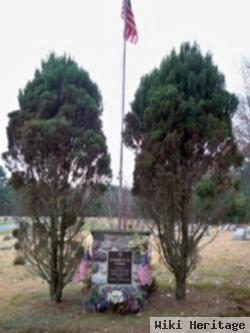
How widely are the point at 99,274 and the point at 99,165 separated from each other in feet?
5.58

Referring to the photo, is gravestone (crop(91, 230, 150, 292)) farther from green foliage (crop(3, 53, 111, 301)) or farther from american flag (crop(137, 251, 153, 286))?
green foliage (crop(3, 53, 111, 301))

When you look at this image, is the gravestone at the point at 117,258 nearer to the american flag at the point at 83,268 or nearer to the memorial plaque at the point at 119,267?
the memorial plaque at the point at 119,267

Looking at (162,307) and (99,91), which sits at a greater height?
(99,91)

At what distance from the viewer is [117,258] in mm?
6250

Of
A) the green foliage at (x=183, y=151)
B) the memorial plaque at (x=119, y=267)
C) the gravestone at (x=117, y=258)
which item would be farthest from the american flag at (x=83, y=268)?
the green foliage at (x=183, y=151)

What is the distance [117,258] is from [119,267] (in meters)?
0.13

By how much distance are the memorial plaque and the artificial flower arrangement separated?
0.21m

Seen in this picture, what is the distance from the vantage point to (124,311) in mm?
5832

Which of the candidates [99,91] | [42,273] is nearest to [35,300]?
[42,273]

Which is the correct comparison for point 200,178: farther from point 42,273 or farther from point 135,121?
point 42,273

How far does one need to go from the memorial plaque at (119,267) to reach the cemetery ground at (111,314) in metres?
0.51

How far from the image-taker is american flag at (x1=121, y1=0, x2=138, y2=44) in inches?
294

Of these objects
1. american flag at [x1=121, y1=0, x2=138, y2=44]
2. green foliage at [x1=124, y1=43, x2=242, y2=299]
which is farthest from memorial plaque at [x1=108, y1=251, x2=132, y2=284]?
american flag at [x1=121, y1=0, x2=138, y2=44]

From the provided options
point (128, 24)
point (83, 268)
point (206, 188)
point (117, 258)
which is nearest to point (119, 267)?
point (117, 258)
